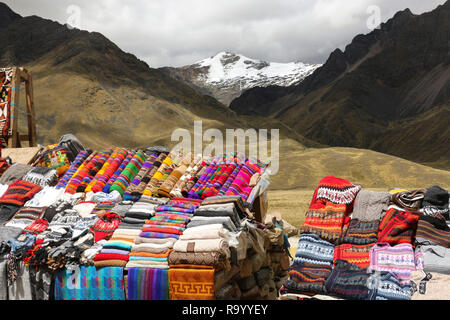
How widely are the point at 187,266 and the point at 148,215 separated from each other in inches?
30.0

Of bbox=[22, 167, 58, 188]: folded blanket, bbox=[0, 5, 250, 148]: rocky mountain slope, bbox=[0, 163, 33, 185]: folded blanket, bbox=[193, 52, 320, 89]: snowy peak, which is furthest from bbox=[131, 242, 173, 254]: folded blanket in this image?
bbox=[193, 52, 320, 89]: snowy peak

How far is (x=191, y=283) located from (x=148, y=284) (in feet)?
1.17

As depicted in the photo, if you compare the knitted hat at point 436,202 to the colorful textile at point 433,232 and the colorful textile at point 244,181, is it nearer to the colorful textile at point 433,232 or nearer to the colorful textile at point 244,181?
the colorful textile at point 433,232

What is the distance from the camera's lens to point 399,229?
3.37 m

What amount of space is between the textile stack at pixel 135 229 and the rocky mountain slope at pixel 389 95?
1537 inches

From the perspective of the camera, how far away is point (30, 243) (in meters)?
3.80

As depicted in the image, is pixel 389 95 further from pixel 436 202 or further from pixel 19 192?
pixel 19 192

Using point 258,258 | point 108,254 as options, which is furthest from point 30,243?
point 258,258

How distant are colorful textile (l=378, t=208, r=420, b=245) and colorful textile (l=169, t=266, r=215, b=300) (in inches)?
52.6

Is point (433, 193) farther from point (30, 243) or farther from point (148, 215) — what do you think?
point (30, 243)

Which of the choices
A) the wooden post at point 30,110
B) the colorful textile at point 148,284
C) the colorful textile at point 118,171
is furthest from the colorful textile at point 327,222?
the wooden post at point 30,110

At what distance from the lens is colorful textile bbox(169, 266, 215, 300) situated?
3295mm

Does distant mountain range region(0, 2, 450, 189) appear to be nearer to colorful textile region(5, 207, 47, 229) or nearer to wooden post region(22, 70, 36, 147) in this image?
wooden post region(22, 70, 36, 147)

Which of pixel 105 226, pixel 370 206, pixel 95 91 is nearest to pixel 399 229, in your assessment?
pixel 370 206
